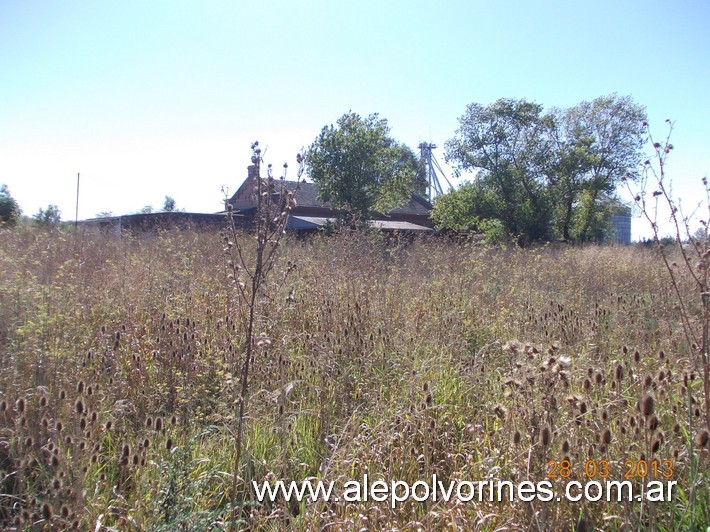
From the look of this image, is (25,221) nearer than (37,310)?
No

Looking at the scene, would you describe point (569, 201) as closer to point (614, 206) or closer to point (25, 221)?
point (614, 206)

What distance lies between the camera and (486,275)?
707cm

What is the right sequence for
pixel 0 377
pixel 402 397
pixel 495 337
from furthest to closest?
pixel 495 337
pixel 402 397
pixel 0 377

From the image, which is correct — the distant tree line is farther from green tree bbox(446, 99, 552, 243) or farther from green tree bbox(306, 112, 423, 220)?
green tree bbox(306, 112, 423, 220)

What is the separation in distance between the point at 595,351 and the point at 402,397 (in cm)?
189

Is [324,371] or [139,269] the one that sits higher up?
[139,269]

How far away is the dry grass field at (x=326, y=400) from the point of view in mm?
1884

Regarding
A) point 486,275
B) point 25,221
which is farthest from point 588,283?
point 25,221

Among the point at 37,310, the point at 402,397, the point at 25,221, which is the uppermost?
the point at 25,221

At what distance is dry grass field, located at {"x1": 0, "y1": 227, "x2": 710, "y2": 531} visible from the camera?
1.88 metres
